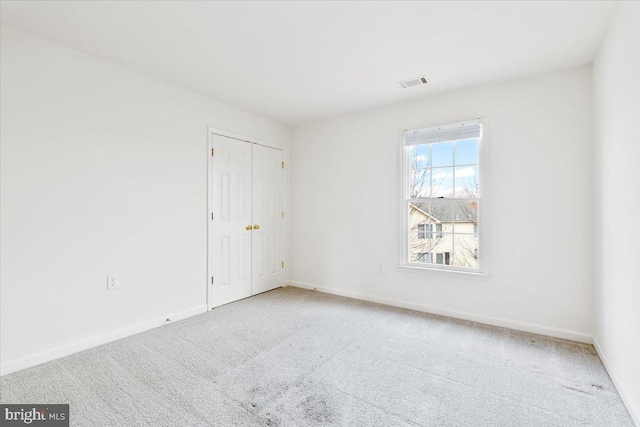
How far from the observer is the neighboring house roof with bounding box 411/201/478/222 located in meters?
3.37

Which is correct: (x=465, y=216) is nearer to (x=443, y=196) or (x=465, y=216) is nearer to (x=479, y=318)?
(x=443, y=196)

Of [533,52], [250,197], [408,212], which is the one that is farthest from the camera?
[250,197]

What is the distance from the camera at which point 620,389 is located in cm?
196

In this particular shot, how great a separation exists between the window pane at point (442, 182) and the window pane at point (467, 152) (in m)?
0.16

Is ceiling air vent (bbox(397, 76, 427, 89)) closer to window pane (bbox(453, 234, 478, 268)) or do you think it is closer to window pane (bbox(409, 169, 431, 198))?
window pane (bbox(409, 169, 431, 198))

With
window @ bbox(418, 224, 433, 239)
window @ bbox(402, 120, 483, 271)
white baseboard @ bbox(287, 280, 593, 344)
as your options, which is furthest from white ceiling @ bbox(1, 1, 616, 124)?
white baseboard @ bbox(287, 280, 593, 344)

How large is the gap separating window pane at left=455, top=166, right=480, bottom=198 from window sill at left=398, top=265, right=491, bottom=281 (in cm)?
86

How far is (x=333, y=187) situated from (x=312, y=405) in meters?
2.95

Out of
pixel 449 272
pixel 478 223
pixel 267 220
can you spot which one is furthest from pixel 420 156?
pixel 267 220

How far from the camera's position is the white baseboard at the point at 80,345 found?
7.27 feet

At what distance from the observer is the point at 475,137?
10.7ft

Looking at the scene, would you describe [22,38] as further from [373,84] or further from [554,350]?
[554,350]

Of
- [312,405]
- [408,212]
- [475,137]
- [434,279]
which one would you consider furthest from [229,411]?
[475,137]

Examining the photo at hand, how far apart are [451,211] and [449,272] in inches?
27.5
